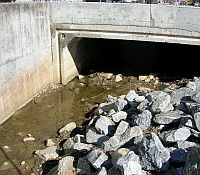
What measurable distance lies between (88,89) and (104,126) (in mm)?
5791

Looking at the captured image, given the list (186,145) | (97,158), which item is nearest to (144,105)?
(186,145)

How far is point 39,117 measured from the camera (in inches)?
459

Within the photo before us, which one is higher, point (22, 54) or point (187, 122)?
point (22, 54)

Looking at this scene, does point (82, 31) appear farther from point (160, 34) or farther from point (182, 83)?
point (182, 83)

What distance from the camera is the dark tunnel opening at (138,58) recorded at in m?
16.6

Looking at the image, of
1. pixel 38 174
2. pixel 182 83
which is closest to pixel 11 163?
pixel 38 174

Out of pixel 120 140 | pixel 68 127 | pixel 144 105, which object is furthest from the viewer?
pixel 68 127

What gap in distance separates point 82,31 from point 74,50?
2033 millimetres

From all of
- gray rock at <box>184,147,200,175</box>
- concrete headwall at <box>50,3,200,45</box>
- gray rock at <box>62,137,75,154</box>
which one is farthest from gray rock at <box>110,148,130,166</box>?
concrete headwall at <box>50,3,200,45</box>

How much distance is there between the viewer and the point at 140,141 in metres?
7.13

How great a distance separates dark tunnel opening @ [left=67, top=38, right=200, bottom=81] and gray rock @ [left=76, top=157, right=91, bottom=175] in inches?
364

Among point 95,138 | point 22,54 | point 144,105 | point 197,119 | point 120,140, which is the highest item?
A: point 22,54

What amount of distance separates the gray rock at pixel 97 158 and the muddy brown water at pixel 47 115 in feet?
6.38

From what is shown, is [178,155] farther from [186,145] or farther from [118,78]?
[118,78]
